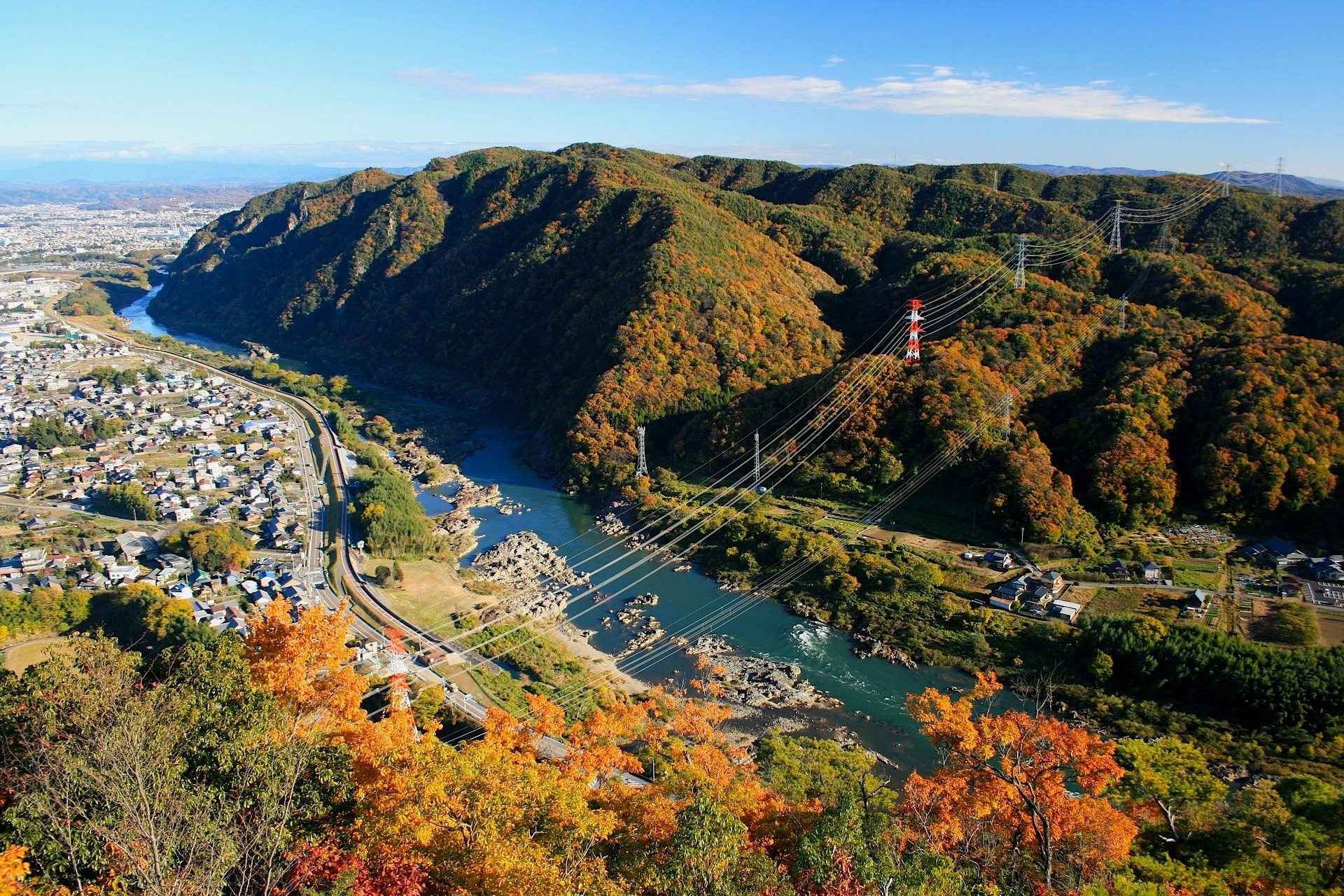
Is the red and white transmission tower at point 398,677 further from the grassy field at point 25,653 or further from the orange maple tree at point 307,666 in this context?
the grassy field at point 25,653

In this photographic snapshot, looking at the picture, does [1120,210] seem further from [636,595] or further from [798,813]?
[798,813]

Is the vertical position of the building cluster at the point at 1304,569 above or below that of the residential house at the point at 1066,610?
above

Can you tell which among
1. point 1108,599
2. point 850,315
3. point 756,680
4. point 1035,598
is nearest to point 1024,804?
point 756,680

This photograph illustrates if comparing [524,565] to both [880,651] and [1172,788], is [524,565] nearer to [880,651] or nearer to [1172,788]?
[880,651]

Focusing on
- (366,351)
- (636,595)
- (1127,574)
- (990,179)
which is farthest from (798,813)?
(990,179)

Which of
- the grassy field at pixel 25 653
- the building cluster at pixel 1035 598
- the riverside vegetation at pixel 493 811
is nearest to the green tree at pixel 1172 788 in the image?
the riverside vegetation at pixel 493 811

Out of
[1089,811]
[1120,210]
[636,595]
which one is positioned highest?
[1120,210]
